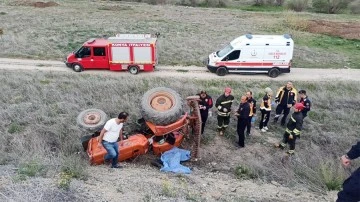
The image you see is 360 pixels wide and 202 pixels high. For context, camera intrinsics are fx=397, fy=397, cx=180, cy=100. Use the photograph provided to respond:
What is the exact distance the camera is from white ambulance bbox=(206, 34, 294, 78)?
729 inches

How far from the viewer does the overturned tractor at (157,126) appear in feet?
31.9

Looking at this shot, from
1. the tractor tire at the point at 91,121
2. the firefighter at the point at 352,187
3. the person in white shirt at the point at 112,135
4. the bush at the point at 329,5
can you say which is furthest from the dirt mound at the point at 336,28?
the firefighter at the point at 352,187

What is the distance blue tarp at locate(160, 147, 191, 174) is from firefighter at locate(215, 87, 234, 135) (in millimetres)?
1681

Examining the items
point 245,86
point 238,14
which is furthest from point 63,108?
point 238,14

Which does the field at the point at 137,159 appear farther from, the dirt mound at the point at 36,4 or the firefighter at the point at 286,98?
the dirt mound at the point at 36,4

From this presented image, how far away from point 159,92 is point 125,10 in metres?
26.9

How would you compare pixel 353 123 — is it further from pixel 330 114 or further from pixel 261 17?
pixel 261 17

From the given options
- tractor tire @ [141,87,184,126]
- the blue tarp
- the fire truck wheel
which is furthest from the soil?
the blue tarp

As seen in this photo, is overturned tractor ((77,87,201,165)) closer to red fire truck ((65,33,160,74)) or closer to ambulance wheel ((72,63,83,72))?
red fire truck ((65,33,160,74))

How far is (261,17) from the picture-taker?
1390 inches

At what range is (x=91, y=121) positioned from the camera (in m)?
10.4

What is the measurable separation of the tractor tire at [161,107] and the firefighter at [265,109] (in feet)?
9.06

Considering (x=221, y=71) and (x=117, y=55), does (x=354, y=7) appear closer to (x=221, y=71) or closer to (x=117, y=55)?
(x=221, y=71)

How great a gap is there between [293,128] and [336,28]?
2301 cm
